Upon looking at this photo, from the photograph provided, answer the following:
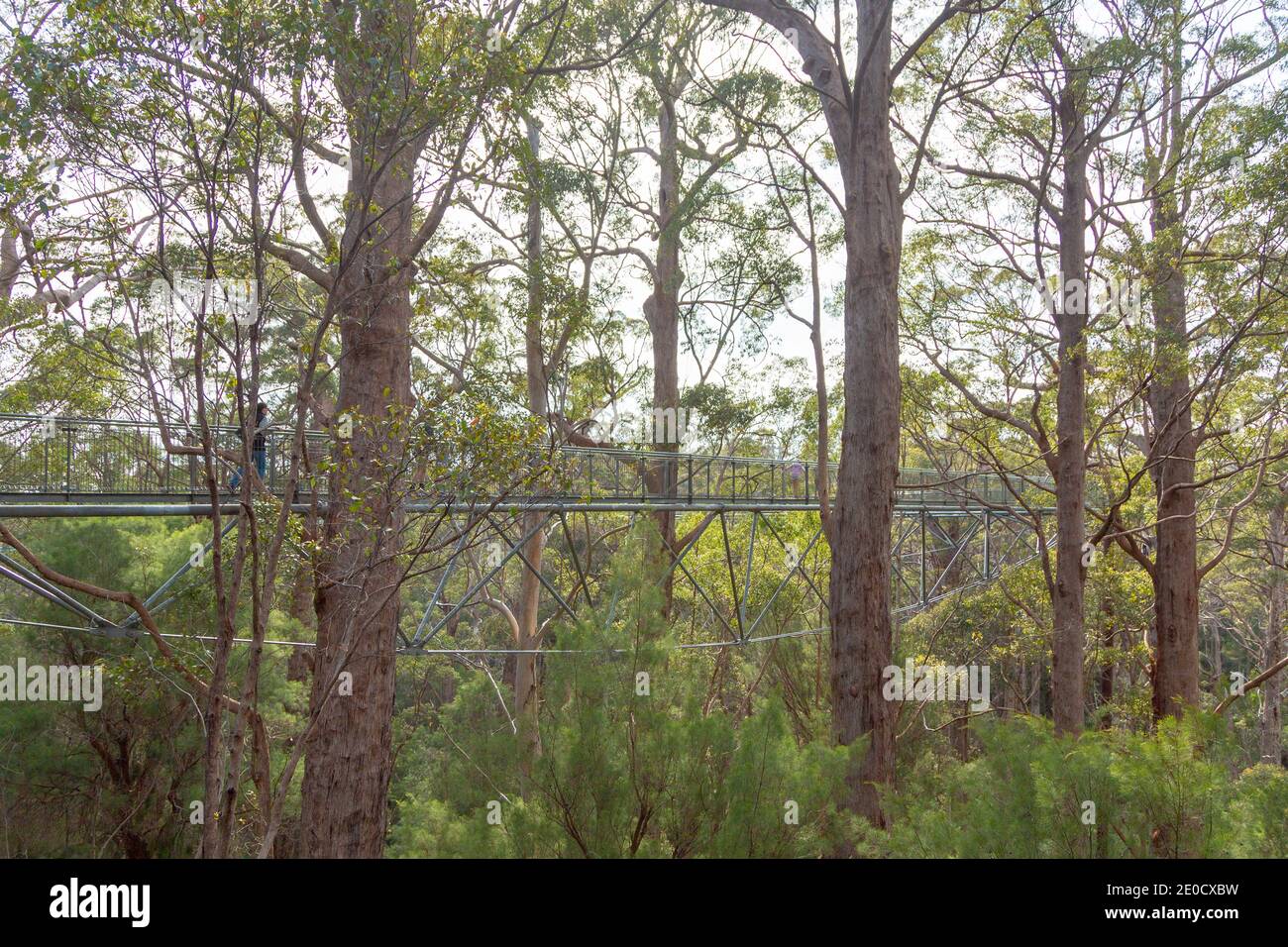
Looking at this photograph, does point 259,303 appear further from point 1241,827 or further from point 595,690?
point 1241,827

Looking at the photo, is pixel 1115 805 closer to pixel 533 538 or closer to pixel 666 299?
pixel 533 538

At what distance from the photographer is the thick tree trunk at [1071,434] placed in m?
8.67

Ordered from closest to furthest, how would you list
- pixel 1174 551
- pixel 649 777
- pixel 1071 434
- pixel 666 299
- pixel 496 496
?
pixel 649 777 < pixel 496 496 < pixel 1071 434 < pixel 1174 551 < pixel 666 299

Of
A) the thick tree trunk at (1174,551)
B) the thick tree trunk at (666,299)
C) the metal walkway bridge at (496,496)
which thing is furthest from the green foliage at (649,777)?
the thick tree trunk at (666,299)

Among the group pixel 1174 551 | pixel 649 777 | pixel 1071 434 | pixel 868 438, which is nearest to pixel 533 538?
pixel 868 438

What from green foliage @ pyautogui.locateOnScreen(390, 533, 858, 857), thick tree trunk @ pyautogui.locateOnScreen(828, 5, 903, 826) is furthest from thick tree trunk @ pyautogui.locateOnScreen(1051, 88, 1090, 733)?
green foliage @ pyautogui.locateOnScreen(390, 533, 858, 857)

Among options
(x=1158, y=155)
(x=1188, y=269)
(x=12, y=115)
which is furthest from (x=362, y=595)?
(x=1158, y=155)

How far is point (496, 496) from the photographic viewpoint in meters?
5.32

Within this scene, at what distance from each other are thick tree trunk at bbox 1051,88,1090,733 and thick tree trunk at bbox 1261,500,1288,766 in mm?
8686

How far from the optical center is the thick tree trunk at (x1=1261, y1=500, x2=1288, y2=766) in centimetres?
1633

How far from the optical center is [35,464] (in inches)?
304

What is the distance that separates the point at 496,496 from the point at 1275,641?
18337 millimetres

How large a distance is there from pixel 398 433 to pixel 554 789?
202cm

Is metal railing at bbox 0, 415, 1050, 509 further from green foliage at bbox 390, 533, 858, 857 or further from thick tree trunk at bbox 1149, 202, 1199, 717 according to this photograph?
thick tree trunk at bbox 1149, 202, 1199, 717
